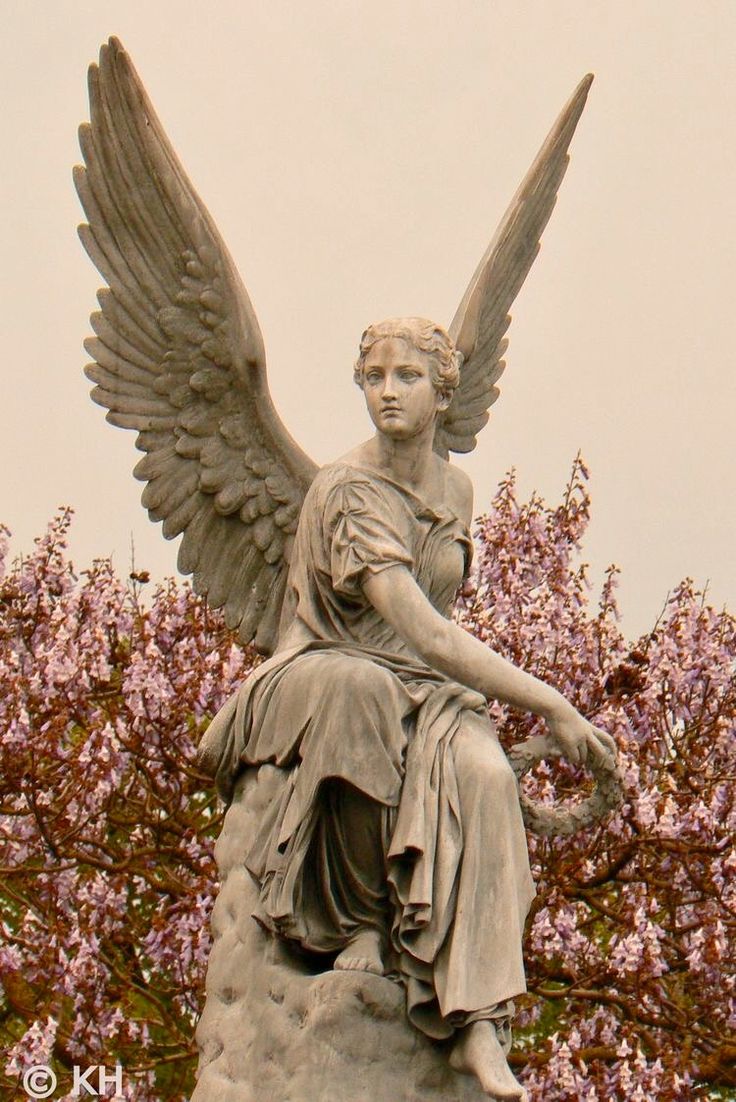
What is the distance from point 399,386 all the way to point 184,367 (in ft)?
2.87

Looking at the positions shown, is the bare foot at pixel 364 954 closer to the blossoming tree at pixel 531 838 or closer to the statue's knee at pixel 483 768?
the statue's knee at pixel 483 768

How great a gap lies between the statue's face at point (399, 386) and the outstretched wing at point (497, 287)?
2.48ft

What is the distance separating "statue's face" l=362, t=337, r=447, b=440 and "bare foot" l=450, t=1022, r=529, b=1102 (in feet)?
5.94

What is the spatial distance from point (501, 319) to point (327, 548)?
1485 mm

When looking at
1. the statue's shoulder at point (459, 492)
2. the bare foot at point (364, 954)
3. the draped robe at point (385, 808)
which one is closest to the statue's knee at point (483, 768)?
the draped robe at point (385, 808)

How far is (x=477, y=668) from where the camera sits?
747 cm

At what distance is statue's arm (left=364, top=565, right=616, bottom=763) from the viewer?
7.44 metres

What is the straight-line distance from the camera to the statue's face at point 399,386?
25.7ft

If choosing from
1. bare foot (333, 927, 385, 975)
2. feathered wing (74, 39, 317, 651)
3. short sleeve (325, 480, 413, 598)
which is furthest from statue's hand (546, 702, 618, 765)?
Result: feathered wing (74, 39, 317, 651)

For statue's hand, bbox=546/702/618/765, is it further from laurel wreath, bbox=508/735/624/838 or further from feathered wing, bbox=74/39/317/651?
feathered wing, bbox=74/39/317/651

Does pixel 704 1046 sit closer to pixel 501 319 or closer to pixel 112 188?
pixel 501 319

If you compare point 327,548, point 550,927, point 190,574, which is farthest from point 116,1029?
point 327,548

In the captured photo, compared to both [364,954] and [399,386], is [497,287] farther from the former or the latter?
[364,954]

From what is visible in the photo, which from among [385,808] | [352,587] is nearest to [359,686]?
[385,808]
